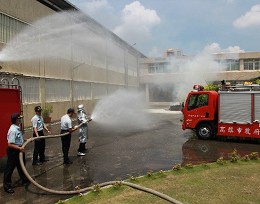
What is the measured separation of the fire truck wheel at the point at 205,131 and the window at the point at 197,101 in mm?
984

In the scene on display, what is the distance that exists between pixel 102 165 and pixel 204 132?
656 centimetres

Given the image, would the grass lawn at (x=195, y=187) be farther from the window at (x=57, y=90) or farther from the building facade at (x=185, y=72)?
the building facade at (x=185, y=72)

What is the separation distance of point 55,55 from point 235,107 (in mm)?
17603

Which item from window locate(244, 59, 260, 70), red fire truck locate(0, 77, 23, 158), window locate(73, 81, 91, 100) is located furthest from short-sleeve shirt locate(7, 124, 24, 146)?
window locate(244, 59, 260, 70)

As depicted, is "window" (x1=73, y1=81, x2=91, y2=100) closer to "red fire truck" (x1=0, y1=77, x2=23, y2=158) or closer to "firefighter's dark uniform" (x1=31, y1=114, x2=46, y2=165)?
"firefighter's dark uniform" (x1=31, y1=114, x2=46, y2=165)

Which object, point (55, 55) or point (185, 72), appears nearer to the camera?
point (55, 55)

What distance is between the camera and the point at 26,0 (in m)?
22.3

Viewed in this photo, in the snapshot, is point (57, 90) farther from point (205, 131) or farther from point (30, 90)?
point (205, 131)

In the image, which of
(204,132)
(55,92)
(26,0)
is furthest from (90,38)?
(204,132)

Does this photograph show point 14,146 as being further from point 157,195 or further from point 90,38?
point 90,38

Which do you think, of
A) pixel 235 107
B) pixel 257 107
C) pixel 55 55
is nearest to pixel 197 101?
pixel 235 107

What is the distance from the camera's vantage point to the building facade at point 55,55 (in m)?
20.9

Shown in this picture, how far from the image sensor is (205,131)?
15.0m

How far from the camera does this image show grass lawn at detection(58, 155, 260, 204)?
22.0 feet
